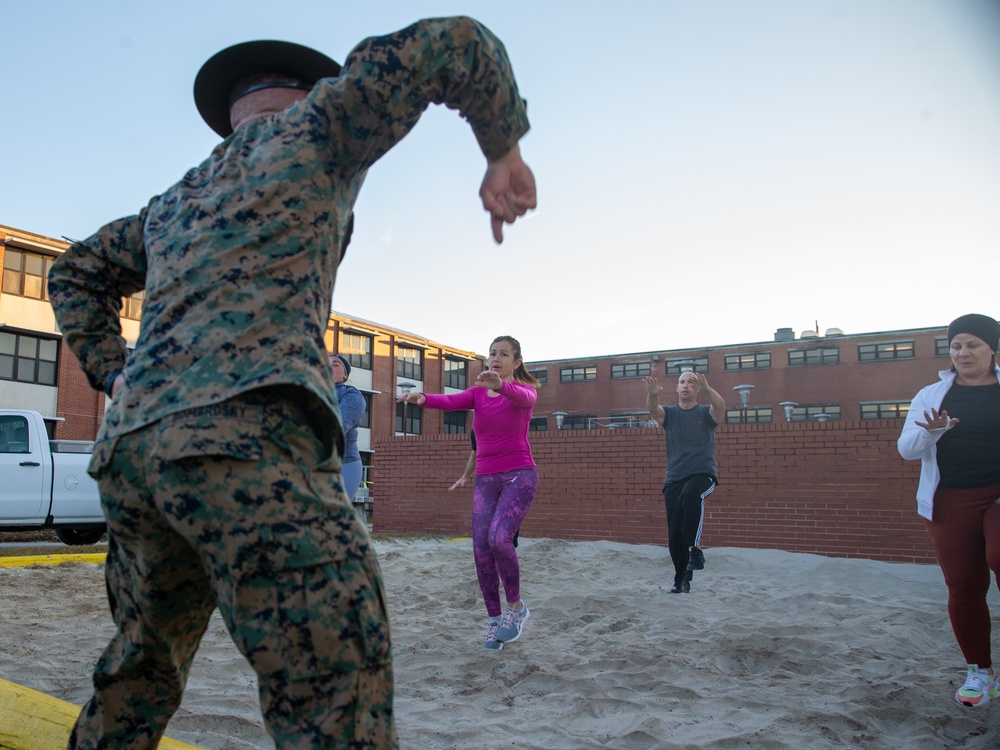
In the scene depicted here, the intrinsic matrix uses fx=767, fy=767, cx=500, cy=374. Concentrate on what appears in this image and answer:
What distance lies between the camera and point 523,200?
1792 mm

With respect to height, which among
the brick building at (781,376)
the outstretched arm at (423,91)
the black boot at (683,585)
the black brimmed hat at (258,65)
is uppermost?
the brick building at (781,376)

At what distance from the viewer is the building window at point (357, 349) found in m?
41.6

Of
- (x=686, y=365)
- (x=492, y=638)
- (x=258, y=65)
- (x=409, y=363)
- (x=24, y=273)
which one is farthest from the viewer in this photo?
(x=409, y=363)

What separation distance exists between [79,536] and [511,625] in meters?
10.9

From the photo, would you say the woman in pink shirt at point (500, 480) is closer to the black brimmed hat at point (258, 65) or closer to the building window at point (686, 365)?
the black brimmed hat at point (258, 65)

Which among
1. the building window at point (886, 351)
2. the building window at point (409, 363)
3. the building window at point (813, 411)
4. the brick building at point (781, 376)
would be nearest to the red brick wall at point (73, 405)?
the building window at point (409, 363)

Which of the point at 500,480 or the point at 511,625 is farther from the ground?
the point at 500,480

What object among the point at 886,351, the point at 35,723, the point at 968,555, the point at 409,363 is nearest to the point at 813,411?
the point at 886,351

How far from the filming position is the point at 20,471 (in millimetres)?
11281

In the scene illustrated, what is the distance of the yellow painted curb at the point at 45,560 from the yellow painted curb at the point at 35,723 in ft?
20.9

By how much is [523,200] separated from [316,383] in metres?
0.66

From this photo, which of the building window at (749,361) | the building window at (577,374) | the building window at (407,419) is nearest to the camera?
the building window at (749,361)

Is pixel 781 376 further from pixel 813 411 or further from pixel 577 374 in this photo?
pixel 577 374

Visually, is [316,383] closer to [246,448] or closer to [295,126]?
[246,448]
